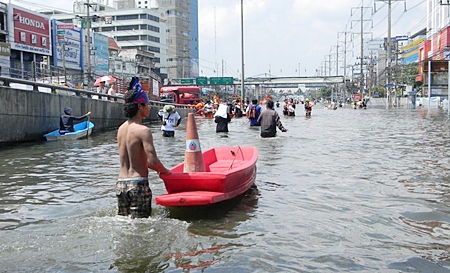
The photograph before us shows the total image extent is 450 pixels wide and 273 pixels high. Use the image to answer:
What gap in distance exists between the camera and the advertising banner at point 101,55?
65.3m

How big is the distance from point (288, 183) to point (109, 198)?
10.4 ft

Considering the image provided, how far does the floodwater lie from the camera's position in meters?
4.80

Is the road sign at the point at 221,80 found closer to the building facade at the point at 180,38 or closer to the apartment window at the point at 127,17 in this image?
the apartment window at the point at 127,17

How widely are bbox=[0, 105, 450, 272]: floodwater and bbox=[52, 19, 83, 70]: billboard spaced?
1651 inches

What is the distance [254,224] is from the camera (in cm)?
617

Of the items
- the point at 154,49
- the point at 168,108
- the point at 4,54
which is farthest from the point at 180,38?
the point at 168,108

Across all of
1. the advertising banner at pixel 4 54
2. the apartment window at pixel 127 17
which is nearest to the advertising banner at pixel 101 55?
the advertising banner at pixel 4 54

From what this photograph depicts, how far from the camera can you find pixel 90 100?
838 inches

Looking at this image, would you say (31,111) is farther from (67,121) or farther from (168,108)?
(168,108)

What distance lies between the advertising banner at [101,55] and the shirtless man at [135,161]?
6056 centimetres

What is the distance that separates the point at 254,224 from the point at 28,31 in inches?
1721

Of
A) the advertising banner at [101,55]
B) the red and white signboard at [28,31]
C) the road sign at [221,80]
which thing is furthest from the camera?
the road sign at [221,80]

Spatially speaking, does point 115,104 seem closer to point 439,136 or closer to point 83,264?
point 439,136

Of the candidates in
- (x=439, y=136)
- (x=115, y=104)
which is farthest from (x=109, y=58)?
(x=439, y=136)
